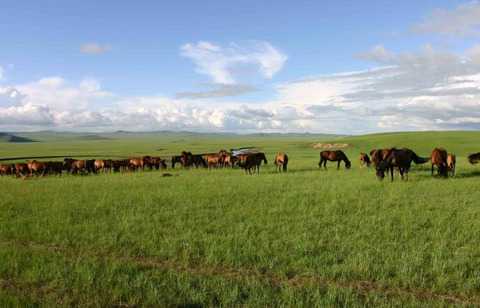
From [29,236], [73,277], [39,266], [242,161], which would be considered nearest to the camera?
[73,277]

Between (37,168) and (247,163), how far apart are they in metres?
16.2

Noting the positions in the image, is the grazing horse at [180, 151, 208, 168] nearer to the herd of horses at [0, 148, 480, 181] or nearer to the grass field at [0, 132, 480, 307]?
the herd of horses at [0, 148, 480, 181]

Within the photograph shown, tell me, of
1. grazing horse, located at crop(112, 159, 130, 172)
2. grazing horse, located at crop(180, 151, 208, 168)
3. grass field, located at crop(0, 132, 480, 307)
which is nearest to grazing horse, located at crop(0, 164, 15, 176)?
grazing horse, located at crop(112, 159, 130, 172)

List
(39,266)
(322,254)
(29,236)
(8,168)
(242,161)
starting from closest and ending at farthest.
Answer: (39,266) < (322,254) < (29,236) < (242,161) < (8,168)

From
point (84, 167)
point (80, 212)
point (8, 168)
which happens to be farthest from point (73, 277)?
point (8, 168)

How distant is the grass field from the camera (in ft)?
20.3

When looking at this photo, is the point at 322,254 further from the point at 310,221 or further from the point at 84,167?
the point at 84,167

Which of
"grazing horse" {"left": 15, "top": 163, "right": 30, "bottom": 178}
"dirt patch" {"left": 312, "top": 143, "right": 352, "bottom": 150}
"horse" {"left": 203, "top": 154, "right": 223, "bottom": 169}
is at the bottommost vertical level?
"grazing horse" {"left": 15, "top": 163, "right": 30, "bottom": 178}

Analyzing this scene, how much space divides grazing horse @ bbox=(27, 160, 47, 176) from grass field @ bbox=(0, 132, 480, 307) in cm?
1471

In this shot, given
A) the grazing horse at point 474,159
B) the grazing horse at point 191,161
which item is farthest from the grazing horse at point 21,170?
the grazing horse at point 474,159

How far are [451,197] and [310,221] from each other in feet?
22.3

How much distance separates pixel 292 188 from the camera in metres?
17.7

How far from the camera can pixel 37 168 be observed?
2916 cm

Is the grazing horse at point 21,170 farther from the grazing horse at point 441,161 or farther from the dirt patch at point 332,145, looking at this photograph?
the dirt patch at point 332,145
